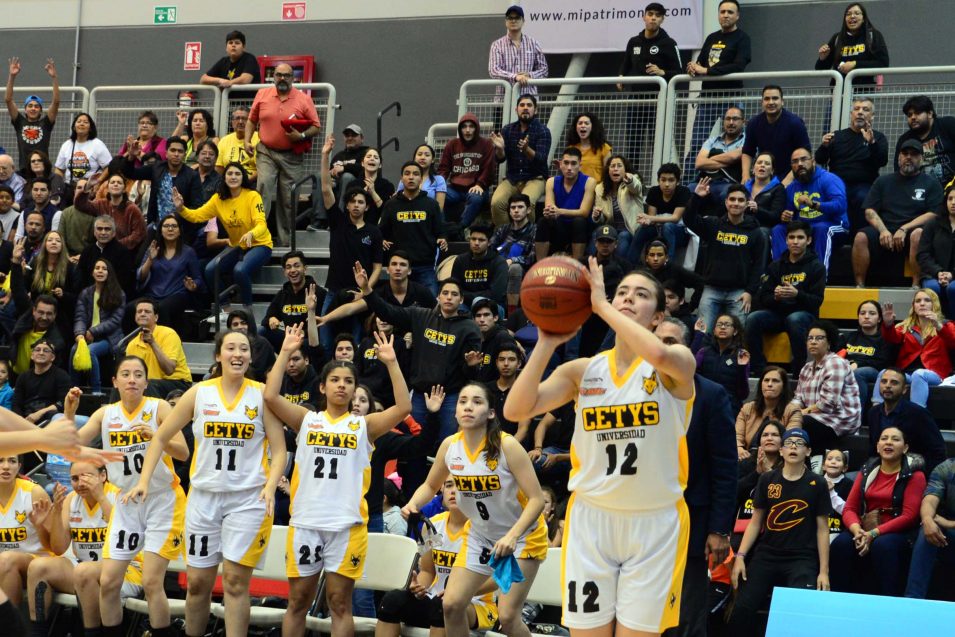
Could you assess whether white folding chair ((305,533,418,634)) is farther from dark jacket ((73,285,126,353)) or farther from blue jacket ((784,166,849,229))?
blue jacket ((784,166,849,229))

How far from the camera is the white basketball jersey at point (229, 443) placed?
8.70 meters

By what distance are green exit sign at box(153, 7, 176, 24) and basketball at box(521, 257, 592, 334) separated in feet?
48.0

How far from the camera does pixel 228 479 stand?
28.5 feet

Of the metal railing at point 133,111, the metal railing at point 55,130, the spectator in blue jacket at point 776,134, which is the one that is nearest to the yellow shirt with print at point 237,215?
the metal railing at point 133,111

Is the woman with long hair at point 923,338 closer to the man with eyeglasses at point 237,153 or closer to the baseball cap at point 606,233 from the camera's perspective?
the baseball cap at point 606,233

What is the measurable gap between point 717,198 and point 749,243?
3.92 feet

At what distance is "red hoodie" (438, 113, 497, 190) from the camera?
46.4 feet

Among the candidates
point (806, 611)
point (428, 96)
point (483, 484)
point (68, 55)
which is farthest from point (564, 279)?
point (68, 55)

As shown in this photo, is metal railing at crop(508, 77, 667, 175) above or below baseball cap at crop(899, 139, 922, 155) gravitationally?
above

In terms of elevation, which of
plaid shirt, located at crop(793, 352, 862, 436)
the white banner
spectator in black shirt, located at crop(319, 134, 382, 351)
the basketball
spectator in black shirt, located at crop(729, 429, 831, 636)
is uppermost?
the white banner

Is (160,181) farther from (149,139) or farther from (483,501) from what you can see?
(483,501)

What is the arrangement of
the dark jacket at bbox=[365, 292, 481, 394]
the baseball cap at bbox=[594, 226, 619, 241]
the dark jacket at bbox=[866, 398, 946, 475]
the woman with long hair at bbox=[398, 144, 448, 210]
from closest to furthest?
the dark jacket at bbox=[866, 398, 946, 475]
the dark jacket at bbox=[365, 292, 481, 394]
the baseball cap at bbox=[594, 226, 619, 241]
the woman with long hair at bbox=[398, 144, 448, 210]

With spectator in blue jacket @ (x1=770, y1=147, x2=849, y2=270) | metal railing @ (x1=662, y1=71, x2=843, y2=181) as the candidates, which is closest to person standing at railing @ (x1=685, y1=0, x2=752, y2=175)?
metal railing @ (x1=662, y1=71, x2=843, y2=181)

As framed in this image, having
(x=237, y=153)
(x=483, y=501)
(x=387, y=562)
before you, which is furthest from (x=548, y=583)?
(x=237, y=153)
